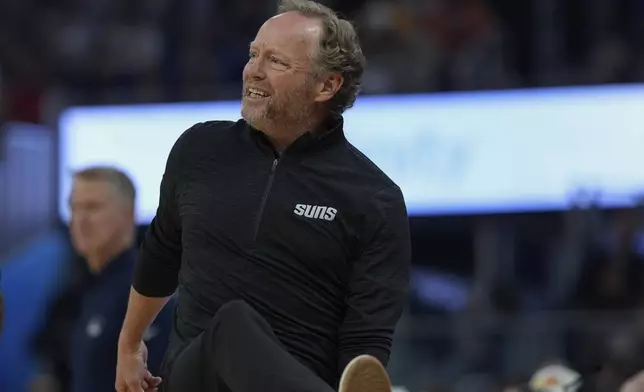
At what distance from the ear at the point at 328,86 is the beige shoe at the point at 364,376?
2.61 ft

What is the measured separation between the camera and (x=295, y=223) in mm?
3742

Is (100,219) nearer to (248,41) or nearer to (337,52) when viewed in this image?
(337,52)

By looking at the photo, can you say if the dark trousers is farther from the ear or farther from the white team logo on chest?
the ear

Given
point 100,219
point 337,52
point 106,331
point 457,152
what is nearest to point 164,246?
point 337,52

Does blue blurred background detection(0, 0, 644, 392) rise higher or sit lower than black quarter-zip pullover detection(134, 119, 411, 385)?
lower

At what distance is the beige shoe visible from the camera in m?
3.34


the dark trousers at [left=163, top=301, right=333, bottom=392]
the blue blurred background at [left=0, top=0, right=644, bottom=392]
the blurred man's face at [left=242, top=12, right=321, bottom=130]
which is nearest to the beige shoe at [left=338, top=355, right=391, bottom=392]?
the dark trousers at [left=163, top=301, right=333, bottom=392]

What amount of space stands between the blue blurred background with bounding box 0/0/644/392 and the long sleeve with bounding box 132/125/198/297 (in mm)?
4392

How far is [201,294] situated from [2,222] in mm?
6612

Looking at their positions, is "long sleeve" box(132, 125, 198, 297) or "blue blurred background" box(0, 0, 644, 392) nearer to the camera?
"long sleeve" box(132, 125, 198, 297)

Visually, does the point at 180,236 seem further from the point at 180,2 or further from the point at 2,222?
the point at 180,2

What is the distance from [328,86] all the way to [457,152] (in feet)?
20.8

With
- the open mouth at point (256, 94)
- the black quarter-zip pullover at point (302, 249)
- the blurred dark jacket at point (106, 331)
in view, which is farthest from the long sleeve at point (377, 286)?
the blurred dark jacket at point (106, 331)

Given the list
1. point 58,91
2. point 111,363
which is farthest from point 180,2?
point 111,363
